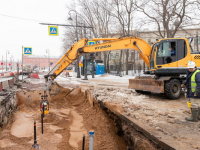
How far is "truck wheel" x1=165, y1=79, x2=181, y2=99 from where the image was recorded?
26.8ft

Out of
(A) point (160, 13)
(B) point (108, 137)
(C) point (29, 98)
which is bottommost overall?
(B) point (108, 137)

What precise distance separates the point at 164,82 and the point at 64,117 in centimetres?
486

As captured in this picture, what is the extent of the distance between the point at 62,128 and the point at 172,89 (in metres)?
5.33

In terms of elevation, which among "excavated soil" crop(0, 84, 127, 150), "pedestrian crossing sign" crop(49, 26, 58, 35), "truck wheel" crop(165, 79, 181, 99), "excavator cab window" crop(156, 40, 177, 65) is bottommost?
"excavated soil" crop(0, 84, 127, 150)

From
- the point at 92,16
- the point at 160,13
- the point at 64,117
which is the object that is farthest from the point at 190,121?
the point at 92,16

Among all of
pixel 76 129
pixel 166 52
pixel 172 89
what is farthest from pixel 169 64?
pixel 76 129

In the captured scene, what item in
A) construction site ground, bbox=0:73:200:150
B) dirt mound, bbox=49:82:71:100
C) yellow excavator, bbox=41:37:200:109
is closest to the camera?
construction site ground, bbox=0:73:200:150

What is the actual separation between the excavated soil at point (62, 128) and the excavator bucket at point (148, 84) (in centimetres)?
279

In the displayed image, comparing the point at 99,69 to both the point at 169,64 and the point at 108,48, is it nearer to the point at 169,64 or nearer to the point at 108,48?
the point at 108,48

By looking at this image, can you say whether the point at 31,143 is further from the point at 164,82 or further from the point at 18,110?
the point at 164,82

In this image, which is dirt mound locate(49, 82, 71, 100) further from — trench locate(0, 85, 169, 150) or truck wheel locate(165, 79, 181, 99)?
truck wheel locate(165, 79, 181, 99)

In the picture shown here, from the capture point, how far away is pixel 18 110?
330 inches

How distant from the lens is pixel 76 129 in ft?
21.6

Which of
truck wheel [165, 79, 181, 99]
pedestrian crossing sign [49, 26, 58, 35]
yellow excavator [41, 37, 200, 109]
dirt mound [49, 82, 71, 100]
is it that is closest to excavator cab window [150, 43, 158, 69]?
yellow excavator [41, 37, 200, 109]
